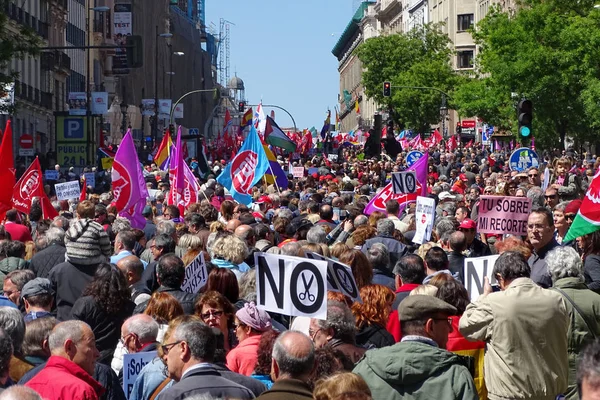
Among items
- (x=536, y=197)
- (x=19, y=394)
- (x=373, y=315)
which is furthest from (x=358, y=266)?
(x=536, y=197)

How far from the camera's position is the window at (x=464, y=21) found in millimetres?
108938

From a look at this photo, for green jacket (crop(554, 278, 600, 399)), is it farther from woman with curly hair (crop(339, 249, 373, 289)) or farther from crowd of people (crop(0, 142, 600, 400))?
woman with curly hair (crop(339, 249, 373, 289))

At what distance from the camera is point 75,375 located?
22.0 ft

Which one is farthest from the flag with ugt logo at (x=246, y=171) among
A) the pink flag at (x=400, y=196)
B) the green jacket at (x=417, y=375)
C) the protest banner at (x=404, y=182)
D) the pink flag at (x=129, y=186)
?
the green jacket at (x=417, y=375)

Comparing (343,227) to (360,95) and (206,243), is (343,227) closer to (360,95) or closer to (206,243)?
(206,243)

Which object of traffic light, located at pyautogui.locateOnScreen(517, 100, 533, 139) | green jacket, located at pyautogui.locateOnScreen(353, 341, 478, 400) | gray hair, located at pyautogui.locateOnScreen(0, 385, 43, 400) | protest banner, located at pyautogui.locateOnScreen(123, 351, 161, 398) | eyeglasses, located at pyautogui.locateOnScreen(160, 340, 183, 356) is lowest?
protest banner, located at pyautogui.locateOnScreen(123, 351, 161, 398)

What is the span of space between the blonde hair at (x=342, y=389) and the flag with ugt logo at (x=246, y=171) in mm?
16843

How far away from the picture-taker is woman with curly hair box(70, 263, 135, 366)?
354 inches

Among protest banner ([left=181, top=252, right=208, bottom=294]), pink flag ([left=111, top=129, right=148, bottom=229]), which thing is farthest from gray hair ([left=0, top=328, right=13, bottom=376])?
pink flag ([left=111, top=129, right=148, bottom=229])

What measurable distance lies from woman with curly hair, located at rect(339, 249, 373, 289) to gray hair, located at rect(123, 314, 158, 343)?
7.58 ft

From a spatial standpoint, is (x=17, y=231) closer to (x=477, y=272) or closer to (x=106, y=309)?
(x=106, y=309)

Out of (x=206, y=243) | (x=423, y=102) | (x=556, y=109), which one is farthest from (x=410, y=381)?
(x=423, y=102)

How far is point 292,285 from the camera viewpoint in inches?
312

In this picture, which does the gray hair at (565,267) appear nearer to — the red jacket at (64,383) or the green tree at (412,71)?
the red jacket at (64,383)
